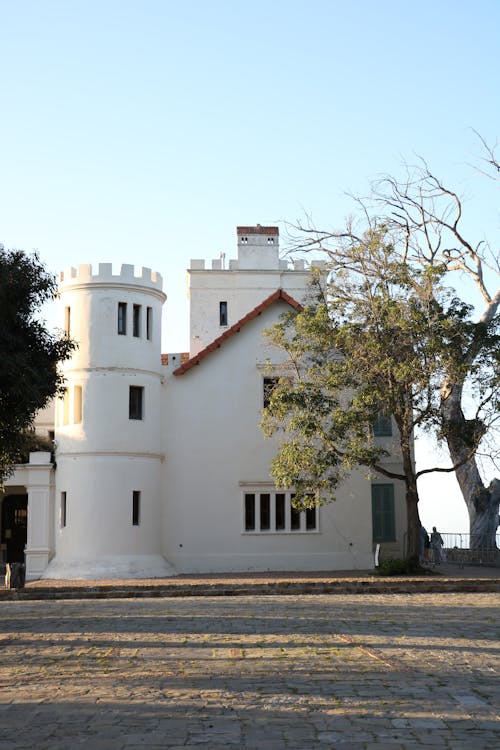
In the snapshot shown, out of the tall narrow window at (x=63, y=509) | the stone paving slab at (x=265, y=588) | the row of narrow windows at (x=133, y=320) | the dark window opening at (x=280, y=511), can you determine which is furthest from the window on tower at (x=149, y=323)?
the stone paving slab at (x=265, y=588)

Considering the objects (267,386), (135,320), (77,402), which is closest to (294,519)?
(267,386)

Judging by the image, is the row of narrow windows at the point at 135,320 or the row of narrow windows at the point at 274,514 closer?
the row of narrow windows at the point at 135,320

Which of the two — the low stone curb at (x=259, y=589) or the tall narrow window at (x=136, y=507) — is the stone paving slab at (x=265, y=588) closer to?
the low stone curb at (x=259, y=589)

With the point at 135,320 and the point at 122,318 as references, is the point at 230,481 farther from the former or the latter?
the point at 122,318

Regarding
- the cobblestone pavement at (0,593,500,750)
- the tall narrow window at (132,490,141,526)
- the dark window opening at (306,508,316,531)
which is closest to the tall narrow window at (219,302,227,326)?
the dark window opening at (306,508,316,531)

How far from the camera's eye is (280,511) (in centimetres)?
3116

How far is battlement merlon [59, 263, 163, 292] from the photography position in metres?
30.3

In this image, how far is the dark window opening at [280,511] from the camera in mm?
31047

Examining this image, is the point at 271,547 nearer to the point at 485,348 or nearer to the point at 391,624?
the point at 485,348

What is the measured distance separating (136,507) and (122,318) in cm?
617

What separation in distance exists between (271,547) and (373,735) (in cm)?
2346

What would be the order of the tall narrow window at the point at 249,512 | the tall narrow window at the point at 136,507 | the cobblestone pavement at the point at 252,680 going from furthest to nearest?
the tall narrow window at the point at 249,512 → the tall narrow window at the point at 136,507 → the cobblestone pavement at the point at 252,680

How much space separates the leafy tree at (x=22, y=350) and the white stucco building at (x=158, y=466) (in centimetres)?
960

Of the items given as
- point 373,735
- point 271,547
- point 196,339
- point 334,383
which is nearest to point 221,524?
point 271,547
